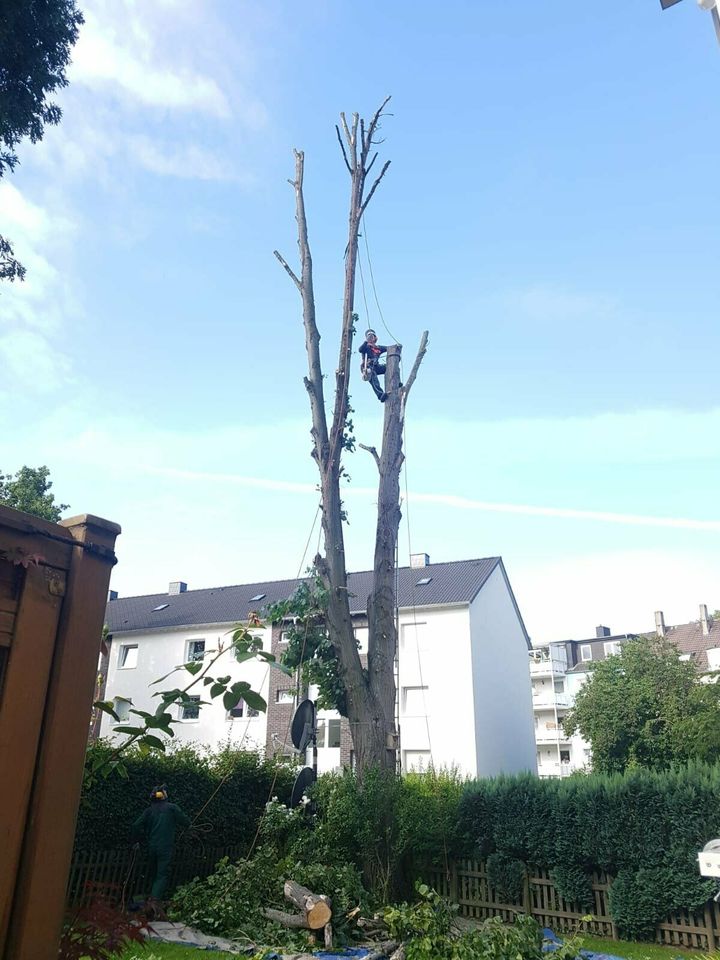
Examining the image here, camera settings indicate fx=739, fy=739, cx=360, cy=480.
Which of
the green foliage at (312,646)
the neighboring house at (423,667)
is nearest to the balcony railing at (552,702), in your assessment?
the neighboring house at (423,667)

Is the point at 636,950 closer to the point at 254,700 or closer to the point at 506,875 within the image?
the point at 506,875

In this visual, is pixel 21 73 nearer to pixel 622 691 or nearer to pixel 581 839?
pixel 581 839

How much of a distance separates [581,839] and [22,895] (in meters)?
12.1

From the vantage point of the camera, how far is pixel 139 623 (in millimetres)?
39781

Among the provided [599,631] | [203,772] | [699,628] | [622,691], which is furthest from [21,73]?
[599,631]

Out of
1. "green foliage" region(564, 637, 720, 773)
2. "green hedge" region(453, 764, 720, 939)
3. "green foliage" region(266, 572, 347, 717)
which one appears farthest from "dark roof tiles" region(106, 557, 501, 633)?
"green foliage" region(266, 572, 347, 717)

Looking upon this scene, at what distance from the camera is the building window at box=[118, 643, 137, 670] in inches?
1478

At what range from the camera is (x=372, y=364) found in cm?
1265

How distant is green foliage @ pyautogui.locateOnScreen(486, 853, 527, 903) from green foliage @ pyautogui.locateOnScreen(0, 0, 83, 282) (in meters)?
13.7

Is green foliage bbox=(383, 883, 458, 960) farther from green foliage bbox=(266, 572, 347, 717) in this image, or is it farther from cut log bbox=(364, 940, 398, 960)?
green foliage bbox=(266, 572, 347, 717)

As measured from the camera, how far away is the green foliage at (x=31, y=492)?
24984 mm

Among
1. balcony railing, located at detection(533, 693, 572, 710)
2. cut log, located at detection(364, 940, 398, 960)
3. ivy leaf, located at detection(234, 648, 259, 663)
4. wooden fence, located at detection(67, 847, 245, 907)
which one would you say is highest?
balcony railing, located at detection(533, 693, 572, 710)

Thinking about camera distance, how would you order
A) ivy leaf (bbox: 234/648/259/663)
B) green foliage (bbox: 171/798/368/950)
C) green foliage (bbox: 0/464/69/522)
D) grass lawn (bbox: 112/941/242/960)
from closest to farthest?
1. ivy leaf (bbox: 234/648/259/663)
2. grass lawn (bbox: 112/941/242/960)
3. green foliage (bbox: 171/798/368/950)
4. green foliage (bbox: 0/464/69/522)

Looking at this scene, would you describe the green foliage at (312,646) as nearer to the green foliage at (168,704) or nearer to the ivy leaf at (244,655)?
the ivy leaf at (244,655)
